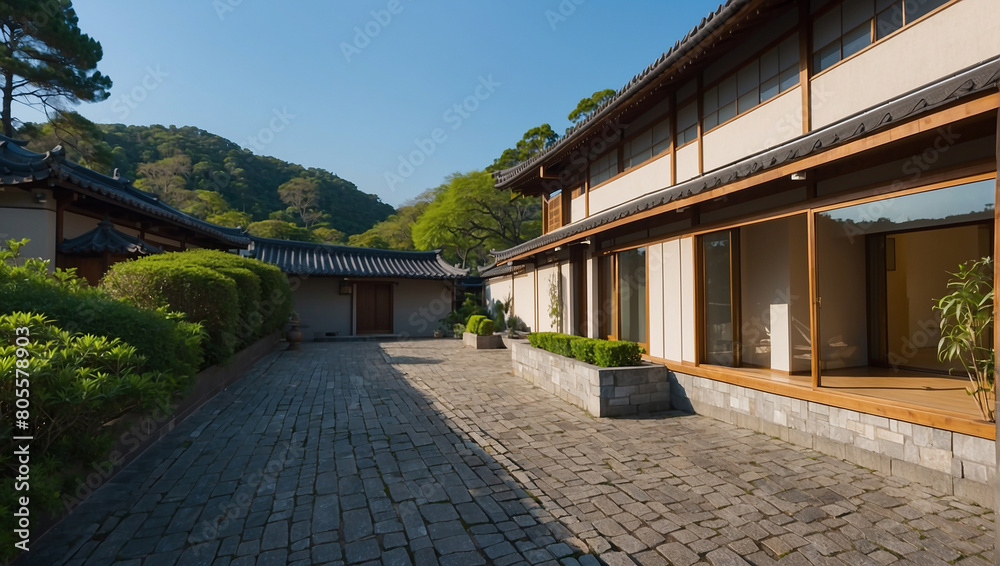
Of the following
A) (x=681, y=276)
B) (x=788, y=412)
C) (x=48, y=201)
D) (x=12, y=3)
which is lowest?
(x=788, y=412)

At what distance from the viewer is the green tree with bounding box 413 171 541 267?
25.9m

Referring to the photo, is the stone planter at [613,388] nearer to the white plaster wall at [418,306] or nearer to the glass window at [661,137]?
the glass window at [661,137]

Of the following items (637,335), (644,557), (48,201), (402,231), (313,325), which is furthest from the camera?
(402,231)

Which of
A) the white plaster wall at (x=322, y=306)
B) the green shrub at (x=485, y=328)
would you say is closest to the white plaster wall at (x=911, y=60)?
the green shrub at (x=485, y=328)

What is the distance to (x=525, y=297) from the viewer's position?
538 inches

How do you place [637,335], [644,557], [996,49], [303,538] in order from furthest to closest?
[637,335]
[996,49]
[303,538]
[644,557]

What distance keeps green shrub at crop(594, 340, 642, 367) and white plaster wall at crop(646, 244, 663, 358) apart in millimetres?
828

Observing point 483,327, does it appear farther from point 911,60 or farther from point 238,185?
point 238,185

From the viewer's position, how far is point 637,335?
7574mm

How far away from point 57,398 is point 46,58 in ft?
58.8

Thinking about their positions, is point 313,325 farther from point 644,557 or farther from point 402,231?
point 402,231

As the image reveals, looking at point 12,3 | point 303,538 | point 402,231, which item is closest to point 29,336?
point 303,538

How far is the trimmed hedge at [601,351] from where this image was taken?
6035 millimetres

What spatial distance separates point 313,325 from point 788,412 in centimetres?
1624
